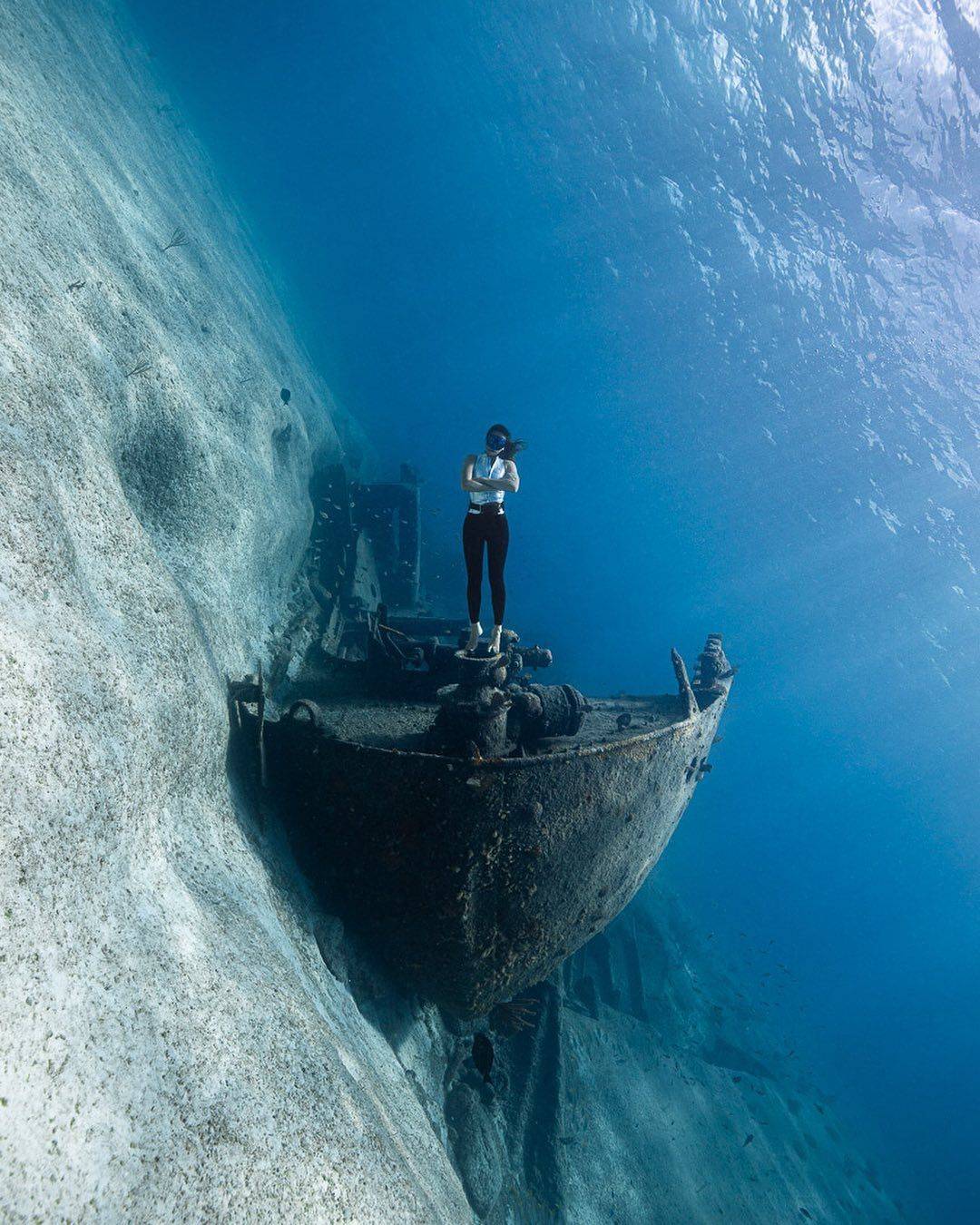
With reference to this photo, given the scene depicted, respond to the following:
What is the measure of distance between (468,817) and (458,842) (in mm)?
222

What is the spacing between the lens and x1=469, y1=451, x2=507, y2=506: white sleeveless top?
16.0 feet

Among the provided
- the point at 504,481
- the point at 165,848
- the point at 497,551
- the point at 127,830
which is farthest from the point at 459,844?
the point at 504,481

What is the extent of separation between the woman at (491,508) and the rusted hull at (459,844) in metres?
1.56

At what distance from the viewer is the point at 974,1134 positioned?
31453 mm

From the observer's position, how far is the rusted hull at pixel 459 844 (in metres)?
3.91

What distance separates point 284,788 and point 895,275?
33.7m

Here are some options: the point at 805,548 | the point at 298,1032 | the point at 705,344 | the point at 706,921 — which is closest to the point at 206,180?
the point at 298,1032

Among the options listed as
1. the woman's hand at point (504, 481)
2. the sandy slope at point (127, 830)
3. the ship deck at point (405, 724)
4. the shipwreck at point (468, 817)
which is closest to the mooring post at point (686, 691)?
the ship deck at point (405, 724)

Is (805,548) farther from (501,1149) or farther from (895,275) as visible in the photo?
(501,1149)

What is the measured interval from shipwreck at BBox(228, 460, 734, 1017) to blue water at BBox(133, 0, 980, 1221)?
39.2 ft

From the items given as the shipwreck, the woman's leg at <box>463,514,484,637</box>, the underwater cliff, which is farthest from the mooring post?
the underwater cliff

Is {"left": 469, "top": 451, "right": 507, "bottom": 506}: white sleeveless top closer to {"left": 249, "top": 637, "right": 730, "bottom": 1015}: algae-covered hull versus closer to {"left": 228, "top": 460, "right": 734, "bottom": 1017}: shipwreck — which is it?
{"left": 228, "top": 460, "right": 734, "bottom": 1017}: shipwreck

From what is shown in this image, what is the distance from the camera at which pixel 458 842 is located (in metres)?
3.91

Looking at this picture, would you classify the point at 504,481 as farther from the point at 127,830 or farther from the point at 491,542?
the point at 127,830
